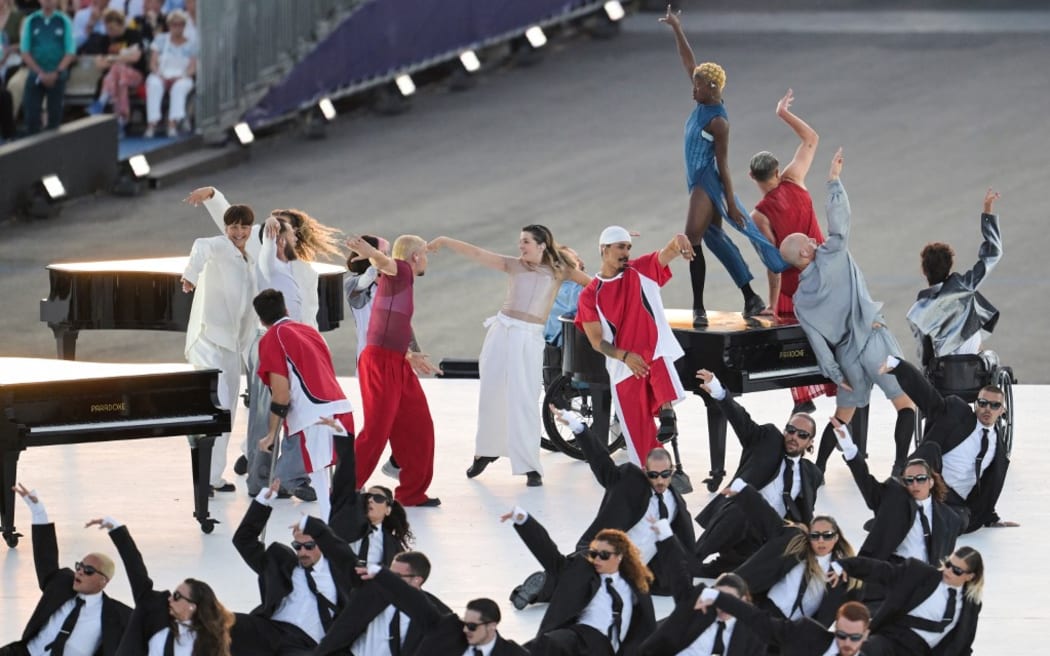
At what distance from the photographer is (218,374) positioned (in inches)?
455

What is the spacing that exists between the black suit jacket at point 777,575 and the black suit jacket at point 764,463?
114 cm

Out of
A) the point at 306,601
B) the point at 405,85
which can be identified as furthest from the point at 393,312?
the point at 405,85

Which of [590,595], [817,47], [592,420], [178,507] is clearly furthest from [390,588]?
[817,47]

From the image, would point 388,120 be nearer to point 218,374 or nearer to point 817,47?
point 817,47

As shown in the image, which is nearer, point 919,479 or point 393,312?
point 919,479

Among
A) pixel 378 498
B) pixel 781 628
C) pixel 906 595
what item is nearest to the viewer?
pixel 781 628

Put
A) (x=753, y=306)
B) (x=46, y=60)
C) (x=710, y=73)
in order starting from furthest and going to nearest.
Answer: (x=46, y=60) < (x=753, y=306) < (x=710, y=73)

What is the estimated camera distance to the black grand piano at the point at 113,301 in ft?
45.4

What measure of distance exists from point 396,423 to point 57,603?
3503 millimetres

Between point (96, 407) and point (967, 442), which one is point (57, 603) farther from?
point (967, 442)

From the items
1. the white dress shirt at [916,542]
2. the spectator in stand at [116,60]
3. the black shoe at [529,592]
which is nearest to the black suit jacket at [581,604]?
the black shoe at [529,592]

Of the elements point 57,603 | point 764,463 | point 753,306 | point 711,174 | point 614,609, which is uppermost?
point 711,174

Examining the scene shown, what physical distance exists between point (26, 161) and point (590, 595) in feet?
44.8

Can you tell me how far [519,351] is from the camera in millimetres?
12922
